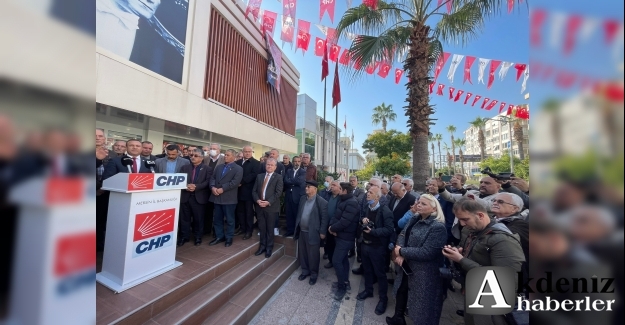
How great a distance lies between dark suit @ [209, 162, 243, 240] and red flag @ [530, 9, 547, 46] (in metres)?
4.00

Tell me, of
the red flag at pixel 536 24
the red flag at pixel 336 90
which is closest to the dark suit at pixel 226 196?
the red flag at pixel 536 24

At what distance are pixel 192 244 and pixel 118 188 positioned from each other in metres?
1.79

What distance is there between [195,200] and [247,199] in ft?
2.96

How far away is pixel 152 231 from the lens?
2.88 meters

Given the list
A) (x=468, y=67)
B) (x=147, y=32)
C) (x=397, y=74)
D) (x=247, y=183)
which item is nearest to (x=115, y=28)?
(x=147, y=32)

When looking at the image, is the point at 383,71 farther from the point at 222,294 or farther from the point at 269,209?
the point at 222,294

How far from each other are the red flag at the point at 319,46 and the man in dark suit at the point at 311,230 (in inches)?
284

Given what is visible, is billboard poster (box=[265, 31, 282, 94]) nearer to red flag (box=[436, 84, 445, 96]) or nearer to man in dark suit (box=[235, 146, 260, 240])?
red flag (box=[436, 84, 445, 96])

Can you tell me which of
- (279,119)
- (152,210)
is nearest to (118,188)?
(152,210)

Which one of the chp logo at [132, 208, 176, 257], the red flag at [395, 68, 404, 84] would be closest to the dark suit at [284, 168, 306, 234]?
the chp logo at [132, 208, 176, 257]

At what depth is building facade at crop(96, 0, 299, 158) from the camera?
6684mm

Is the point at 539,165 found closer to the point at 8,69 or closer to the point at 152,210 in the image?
the point at 8,69

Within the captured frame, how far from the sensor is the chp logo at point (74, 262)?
0.46 meters

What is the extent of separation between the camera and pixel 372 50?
219 inches
